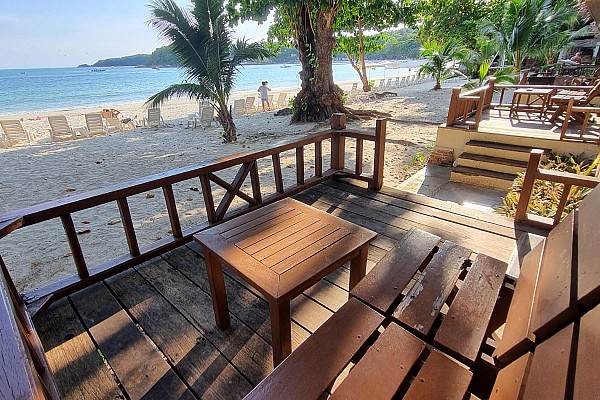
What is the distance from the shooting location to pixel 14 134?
37.6ft

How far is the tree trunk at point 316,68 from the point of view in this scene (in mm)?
10117

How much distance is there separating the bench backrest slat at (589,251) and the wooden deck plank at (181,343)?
141 cm

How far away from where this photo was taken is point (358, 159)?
3.66 metres

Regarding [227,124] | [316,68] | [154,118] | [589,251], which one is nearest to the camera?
[589,251]

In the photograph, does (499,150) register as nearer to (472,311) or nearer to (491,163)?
(491,163)

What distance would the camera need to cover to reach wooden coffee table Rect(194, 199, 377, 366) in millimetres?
1367

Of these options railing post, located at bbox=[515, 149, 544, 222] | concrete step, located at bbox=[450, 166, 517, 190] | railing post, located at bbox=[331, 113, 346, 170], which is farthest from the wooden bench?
concrete step, located at bbox=[450, 166, 517, 190]

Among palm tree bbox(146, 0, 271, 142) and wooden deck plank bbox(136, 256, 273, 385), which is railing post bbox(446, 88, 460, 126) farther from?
palm tree bbox(146, 0, 271, 142)

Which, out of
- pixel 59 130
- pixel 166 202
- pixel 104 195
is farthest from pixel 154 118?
pixel 104 195

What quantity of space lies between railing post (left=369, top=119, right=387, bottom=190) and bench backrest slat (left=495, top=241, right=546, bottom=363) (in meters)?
2.08

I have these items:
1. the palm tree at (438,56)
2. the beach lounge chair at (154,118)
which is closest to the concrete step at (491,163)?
the palm tree at (438,56)

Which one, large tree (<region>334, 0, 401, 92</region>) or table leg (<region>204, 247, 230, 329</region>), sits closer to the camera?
table leg (<region>204, 247, 230, 329</region>)

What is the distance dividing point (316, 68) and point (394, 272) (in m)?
10.6

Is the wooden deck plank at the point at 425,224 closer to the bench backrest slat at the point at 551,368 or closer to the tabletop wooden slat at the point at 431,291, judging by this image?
the tabletop wooden slat at the point at 431,291
